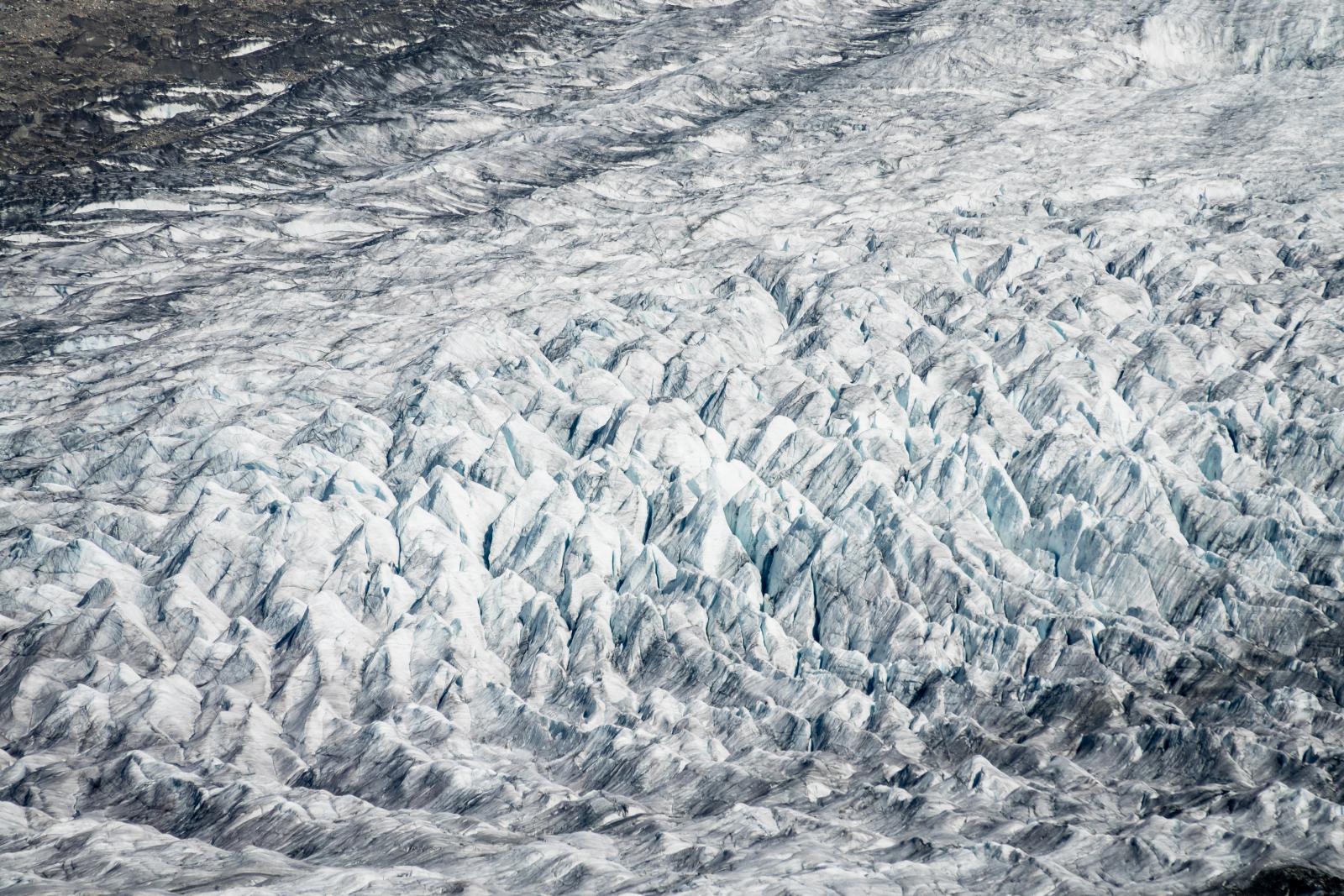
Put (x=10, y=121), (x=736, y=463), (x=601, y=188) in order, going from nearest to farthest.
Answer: (x=736, y=463) → (x=601, y=188) → (x=10, y=121)

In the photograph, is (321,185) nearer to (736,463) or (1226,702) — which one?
(736,463)

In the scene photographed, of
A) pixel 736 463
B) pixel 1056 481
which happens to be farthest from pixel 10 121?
pixel 1056 481

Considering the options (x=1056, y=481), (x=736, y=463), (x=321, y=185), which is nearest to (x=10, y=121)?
(x=321, y=185)

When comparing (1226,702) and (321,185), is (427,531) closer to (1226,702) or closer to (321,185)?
(1226,702)

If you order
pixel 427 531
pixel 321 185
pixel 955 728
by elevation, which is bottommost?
pixel 955 728

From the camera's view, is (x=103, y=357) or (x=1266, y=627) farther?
(x=103, y=357)

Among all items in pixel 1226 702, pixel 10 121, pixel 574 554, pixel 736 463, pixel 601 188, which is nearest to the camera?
pixel 1226 702

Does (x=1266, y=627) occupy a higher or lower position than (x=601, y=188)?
lower
